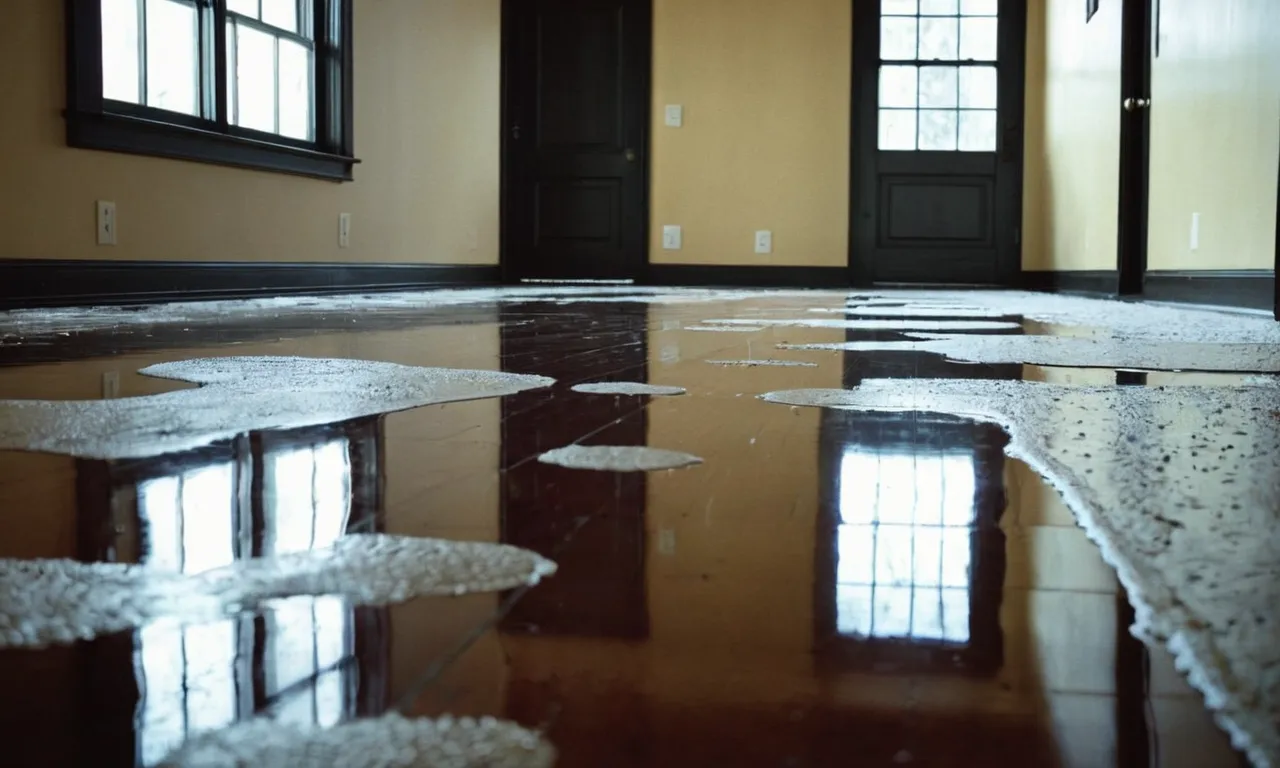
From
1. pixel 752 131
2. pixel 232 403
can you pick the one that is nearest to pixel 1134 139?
pixel 752 131

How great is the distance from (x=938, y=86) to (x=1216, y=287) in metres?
3.79

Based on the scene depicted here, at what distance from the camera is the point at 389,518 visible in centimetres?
74

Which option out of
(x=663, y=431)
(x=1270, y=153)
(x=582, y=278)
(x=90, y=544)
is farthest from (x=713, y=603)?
(x=582, y=278)

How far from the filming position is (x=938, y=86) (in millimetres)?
7801

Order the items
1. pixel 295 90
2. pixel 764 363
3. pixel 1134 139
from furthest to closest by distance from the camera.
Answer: pixel 1134 139 < pixel 295 90 < pixel 764 363

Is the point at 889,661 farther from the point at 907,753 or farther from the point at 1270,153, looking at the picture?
the point at 1270,153

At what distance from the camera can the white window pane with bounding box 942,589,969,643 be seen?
504mm

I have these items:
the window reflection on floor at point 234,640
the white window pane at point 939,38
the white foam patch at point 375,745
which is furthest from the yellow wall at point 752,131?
the white foam patch at point 375,745

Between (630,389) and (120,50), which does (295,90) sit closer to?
(120,50)

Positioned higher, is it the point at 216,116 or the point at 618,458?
the point at 216,116

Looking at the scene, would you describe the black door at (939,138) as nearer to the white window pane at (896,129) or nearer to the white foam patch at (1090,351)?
A: the white window pane at (896,129)

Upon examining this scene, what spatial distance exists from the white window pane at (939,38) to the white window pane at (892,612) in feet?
25.1

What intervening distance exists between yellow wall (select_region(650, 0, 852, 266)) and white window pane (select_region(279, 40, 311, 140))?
9.57ft

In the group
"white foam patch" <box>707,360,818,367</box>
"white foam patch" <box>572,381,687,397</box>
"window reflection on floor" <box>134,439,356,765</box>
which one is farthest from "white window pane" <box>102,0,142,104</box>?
"window reflection on floor" <box>134,439,356,765</box>
